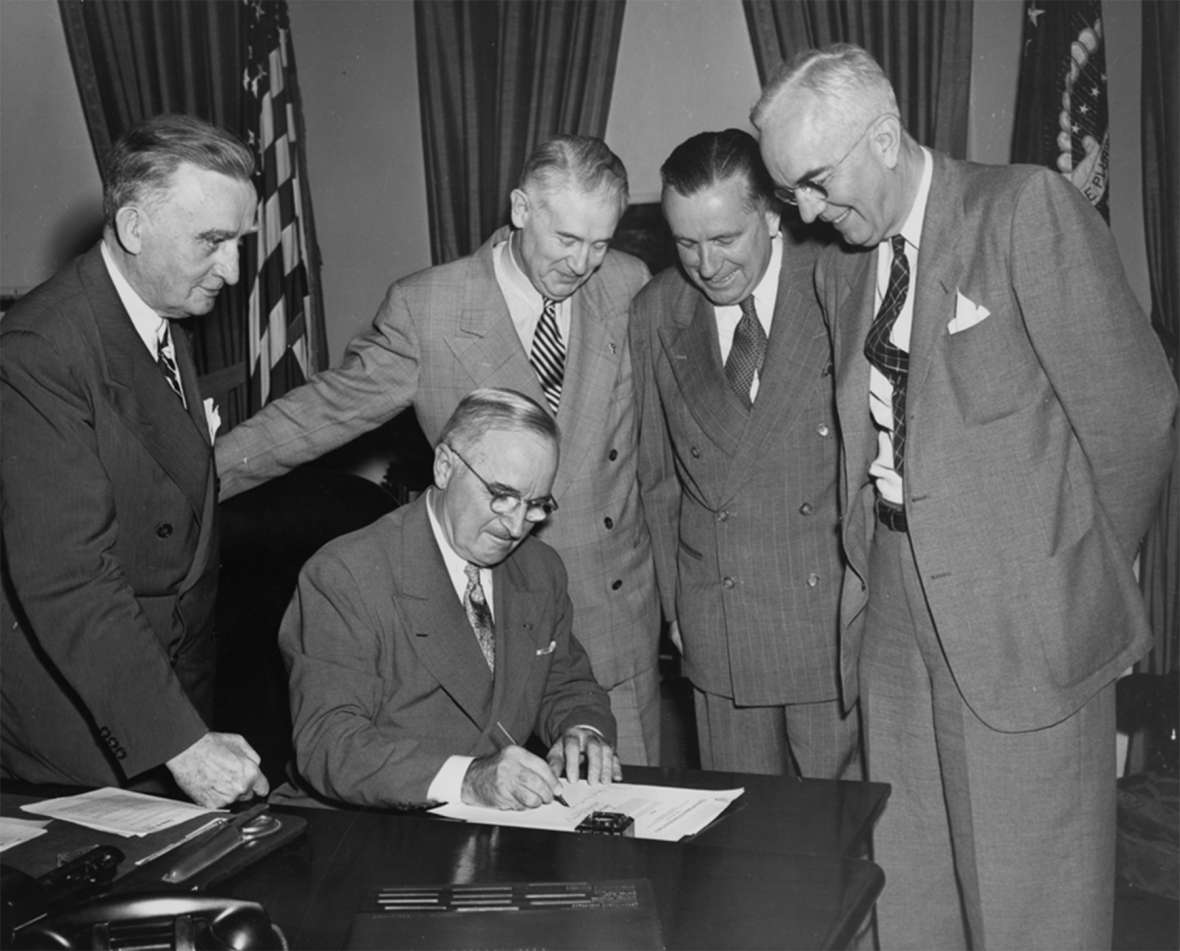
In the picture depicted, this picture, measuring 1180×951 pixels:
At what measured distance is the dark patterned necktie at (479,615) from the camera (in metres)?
2.35

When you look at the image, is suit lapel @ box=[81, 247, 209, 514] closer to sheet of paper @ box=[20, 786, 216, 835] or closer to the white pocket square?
sheet of paper @ box=[20, 786, 216, 835]

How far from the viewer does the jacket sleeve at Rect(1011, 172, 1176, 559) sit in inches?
81.5

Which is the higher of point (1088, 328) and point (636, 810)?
point (1088, 328)

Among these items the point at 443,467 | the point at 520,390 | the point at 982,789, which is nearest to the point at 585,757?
the point at 443,467

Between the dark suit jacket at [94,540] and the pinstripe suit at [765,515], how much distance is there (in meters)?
1.10

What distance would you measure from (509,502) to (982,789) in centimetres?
101

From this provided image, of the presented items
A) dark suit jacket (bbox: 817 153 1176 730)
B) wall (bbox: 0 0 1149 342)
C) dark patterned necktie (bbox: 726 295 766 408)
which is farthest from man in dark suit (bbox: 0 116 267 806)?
wall (bbox: 0 0 1149 342)

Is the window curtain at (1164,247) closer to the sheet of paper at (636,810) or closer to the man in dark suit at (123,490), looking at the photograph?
the sheet of paper at (636,810)

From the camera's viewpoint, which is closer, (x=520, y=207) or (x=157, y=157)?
(x=157, y=157)

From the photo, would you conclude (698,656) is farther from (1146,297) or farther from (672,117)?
(672,117)

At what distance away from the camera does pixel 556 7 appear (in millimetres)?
5141

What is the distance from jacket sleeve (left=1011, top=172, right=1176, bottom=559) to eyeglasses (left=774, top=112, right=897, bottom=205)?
291 mm

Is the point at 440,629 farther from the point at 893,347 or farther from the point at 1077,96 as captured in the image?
the point at 1077,96

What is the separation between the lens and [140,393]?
2172mm
